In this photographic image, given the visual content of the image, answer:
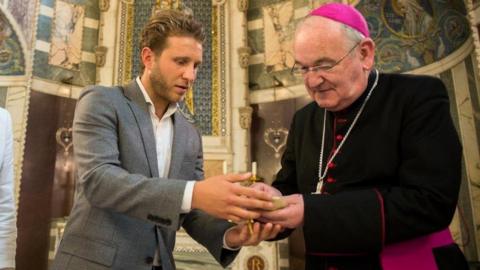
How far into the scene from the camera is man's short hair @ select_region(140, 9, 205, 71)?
2045 mm

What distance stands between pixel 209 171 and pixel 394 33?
4070 mm

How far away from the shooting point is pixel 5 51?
6.82 m

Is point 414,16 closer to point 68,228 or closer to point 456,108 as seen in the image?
point 456,108

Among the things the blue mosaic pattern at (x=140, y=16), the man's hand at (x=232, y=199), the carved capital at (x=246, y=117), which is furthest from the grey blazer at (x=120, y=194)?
the blue mosaic pattern at (x=140, y=16)

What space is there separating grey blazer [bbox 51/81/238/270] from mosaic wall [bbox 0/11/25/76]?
594 cm

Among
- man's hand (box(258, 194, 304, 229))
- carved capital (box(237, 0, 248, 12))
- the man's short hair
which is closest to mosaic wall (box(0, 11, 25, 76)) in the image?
carved capital (box(237, 0, 248, 12))

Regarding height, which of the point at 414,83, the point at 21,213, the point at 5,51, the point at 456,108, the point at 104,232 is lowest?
the point at 21,213

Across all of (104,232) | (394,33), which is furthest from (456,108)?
(104,232)

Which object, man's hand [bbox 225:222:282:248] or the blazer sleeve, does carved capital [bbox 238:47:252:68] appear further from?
man's hand [bbox 225:222:282:248]

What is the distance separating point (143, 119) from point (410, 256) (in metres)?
1.32

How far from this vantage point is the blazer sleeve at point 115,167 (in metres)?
1.51

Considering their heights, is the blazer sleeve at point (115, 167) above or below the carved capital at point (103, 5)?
below

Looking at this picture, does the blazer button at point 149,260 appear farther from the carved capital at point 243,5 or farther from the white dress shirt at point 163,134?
the carved capital at point 243,5

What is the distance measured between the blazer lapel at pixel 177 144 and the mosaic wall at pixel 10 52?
5980mm
